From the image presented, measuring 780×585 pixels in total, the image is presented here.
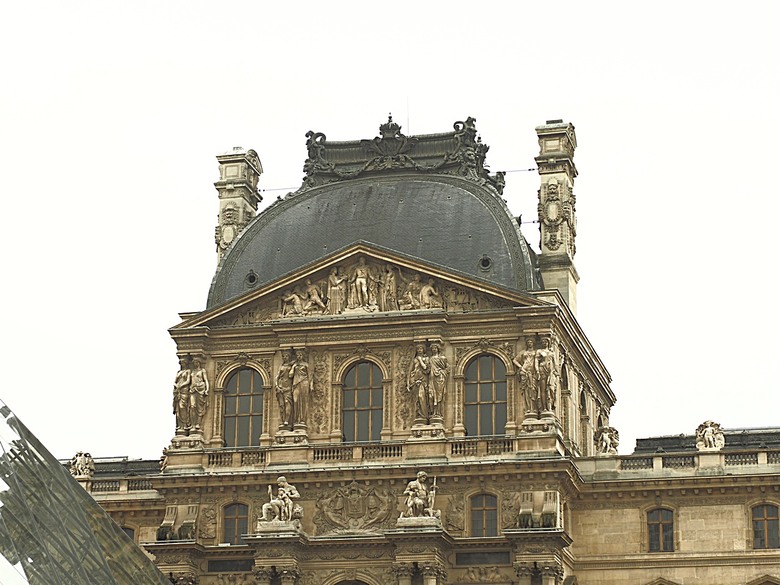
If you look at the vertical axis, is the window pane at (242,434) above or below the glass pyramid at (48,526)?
above

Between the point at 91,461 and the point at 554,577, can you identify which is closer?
the point at 554,577

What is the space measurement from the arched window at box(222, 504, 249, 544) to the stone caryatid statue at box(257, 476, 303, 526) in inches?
73.0

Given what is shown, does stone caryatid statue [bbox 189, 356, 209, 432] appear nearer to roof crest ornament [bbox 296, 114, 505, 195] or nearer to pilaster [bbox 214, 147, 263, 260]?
pilaster [bbox 214, 147, 263, 260]

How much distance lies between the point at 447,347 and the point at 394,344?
1.76 meters

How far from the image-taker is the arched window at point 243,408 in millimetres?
60844

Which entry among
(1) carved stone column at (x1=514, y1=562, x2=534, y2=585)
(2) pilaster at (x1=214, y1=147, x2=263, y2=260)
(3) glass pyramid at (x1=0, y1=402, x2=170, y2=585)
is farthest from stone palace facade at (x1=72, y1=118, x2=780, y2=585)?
(3) glass pyramid at (x1=0, y1=402, x2=170, y2=585)

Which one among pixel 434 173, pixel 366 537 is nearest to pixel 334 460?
pixel 366 537

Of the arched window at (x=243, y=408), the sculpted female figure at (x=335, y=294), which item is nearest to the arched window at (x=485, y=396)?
the sculpted female figure at (x=335, y=294)

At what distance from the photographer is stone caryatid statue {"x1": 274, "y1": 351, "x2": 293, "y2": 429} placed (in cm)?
5975

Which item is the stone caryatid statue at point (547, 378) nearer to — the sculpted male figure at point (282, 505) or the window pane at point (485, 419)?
the window pane at point (485, 419)

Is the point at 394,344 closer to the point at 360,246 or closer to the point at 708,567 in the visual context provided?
the point at 360,246

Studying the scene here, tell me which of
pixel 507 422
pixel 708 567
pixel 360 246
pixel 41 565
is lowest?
pixel 41 565

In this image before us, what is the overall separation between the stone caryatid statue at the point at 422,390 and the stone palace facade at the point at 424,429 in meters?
0.07

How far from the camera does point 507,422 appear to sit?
58.4m
